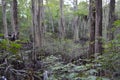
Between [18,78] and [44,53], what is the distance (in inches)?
259

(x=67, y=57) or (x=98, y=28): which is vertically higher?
(x=98, y=28)

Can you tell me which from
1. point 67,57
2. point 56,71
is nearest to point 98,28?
point 67,57

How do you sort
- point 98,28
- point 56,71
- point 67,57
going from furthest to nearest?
point 67,57 < point 98,28 < point 56,71

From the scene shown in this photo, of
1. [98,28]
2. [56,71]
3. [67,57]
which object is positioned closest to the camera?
[56,71]

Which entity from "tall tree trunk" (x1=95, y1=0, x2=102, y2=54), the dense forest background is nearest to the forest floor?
the dense forest background

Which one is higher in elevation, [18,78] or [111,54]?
[111,54]

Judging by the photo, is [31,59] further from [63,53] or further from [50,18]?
[50,18]

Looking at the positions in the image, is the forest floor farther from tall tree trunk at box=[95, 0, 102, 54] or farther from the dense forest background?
tall tree trunk at box=[95, 0, 102, 54]

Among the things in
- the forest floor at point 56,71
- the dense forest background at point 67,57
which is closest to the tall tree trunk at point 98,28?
the dense forest background at point 67,57

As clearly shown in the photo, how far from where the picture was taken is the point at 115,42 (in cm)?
436

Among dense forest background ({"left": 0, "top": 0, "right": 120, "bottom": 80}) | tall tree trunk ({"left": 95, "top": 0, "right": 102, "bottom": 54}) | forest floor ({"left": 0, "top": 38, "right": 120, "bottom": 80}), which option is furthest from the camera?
tall tree trunk ({"left": 95, "top": 0, "right": 102, "bottom": 54})

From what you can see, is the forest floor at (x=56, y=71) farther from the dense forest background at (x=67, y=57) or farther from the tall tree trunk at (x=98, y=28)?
the tall tree trunk at (x=98, y=28)

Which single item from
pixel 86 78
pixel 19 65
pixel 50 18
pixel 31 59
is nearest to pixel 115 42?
pixel 86 78

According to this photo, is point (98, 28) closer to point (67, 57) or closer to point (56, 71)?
point (67, 57)
